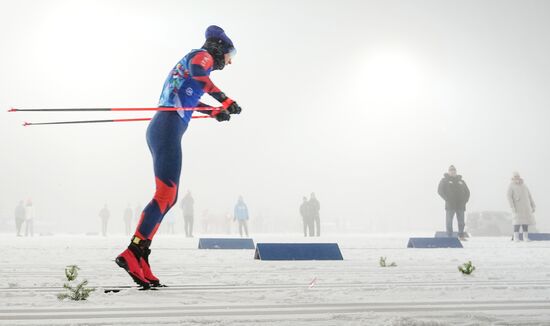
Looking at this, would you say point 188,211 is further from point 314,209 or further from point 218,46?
point 218,46

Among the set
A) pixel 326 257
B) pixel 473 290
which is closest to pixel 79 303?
pixel 473 290

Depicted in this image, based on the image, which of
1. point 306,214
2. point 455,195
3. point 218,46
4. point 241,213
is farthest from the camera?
point 306,214

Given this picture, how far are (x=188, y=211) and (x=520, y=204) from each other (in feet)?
42.5

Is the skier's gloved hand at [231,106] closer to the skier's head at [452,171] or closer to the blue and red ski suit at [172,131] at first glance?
the blue and red ski suit at [172,131]

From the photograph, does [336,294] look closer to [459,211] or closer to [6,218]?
[459,211]

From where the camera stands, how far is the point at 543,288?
3.37 meters

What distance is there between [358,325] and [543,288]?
2010 mm

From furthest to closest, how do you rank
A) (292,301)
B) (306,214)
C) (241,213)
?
(306,214) < (241,213) < (292,301)

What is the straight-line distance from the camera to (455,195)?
15.6 metres

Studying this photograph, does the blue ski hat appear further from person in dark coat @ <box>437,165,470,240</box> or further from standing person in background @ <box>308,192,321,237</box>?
standing person in background @ <box>308,192,321,237</box>

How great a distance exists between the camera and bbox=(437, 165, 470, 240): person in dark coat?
51.1ft

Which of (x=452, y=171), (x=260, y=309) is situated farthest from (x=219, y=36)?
(x=452, y=171)

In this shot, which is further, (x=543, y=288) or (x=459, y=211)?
(x=459, y=211)

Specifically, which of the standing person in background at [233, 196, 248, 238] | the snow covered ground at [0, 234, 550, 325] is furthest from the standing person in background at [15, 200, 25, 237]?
the snow covered ground at [0, 234, 550, 325]
